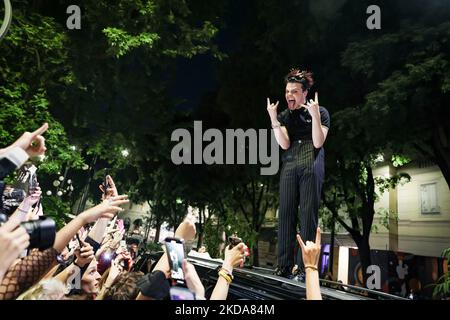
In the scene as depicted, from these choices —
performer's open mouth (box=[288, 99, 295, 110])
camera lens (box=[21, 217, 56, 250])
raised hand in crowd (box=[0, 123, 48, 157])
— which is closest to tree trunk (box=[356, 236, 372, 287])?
performer's open mouth (box=[288, 99, 295, 110])

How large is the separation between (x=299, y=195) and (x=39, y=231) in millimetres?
2852

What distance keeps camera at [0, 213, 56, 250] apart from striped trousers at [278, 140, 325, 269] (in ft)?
8.50

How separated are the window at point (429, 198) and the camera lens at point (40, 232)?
20.0 metres

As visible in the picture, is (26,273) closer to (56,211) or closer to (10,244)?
(10,244)

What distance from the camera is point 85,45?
29.7 ft

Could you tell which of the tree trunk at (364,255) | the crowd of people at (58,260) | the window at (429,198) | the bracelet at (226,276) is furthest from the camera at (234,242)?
the window at (429,198)

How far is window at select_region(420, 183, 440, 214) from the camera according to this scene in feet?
61.3

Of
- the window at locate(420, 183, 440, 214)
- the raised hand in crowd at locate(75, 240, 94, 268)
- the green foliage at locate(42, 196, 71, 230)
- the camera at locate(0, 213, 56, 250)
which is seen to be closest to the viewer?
the camera at locate(0, 213, 56, 250)

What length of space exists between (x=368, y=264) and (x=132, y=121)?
9.67 meters

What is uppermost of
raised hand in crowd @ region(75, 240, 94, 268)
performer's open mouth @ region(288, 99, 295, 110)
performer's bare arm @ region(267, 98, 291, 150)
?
performer's open mouth @ region(288, 99, 295, 110)

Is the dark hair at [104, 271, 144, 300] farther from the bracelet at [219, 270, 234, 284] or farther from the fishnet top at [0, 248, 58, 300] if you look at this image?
the bracelet at [219, 270, 234, 284]

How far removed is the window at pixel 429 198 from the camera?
18.7m

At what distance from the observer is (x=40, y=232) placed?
6.39 feet

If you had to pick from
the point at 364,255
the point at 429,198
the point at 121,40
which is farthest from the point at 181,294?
the point at 429,198
